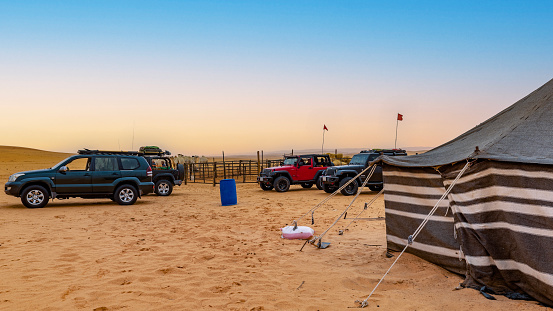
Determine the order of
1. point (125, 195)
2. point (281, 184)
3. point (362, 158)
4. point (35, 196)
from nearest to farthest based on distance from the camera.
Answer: point (35, 196) → point (125, 195) → point (362, 158) → point (281, 184)

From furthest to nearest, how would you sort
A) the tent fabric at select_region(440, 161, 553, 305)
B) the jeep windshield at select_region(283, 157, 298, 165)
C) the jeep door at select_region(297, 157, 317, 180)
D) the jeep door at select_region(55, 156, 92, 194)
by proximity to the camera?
the jeep windshield at select_region(283, 157, 298, 165) → the jeep door at select_region(297, 157, 317, 180) → the jeep door at select_region(55, 156, 92, 194) → the tent fabric at select_region(440, 161, 553, 305)

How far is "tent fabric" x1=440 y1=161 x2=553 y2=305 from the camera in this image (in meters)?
4.01

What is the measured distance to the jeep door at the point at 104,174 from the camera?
42.3 feet

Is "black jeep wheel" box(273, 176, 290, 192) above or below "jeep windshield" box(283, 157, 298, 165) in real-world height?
below

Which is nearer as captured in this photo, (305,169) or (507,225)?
(507,225)

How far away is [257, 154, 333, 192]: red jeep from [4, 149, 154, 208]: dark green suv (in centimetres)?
554

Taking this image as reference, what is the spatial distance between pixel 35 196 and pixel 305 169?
10.2 m

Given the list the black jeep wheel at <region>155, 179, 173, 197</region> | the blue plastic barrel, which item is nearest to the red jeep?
the black jeep wheel at <region>155, 179, 173, 197</region>

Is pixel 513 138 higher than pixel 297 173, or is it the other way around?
pixel 513 138

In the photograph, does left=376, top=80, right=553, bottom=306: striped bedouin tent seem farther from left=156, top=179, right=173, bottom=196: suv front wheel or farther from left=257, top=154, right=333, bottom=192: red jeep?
left=156, top=179, right=173, bottom=196: suv front wheel

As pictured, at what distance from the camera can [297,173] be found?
17469 millimetres

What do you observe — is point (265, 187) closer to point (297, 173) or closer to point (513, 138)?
point (297, 173)

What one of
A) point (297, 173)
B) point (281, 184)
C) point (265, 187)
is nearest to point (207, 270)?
point (281, 184)

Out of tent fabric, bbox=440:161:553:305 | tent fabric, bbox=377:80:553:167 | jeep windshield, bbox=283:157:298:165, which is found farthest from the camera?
jeep windshield, bbox=283:157:298:165
